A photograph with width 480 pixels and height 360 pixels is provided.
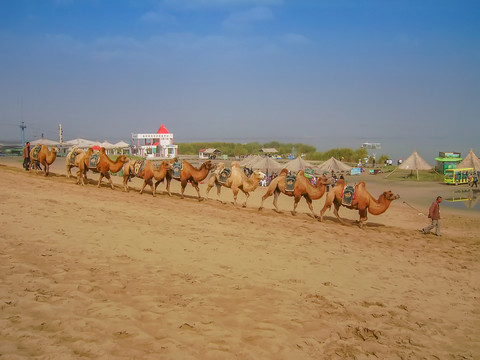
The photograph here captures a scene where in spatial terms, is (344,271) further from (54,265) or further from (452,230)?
(452,230)

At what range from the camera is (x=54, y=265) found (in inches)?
234

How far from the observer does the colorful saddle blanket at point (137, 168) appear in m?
17.1

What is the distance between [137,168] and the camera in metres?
17.2

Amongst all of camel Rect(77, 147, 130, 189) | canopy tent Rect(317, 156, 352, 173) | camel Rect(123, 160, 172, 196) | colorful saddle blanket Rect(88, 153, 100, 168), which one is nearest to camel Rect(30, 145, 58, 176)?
camel Rect(77, 147, 130, 189)

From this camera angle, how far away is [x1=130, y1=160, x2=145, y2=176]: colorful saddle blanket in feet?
56.0

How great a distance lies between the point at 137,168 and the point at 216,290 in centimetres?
1234

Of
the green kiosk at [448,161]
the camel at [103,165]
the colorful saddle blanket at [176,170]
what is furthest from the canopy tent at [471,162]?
the camel at [103,165]

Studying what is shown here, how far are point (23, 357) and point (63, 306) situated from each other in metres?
1.23

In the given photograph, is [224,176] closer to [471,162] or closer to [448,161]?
[471,162]

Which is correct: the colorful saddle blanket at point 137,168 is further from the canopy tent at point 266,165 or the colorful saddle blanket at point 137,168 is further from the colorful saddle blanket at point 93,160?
the canopy tent at point 266,165

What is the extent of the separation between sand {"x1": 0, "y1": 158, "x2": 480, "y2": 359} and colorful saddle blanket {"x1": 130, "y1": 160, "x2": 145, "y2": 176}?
5602 millimetres

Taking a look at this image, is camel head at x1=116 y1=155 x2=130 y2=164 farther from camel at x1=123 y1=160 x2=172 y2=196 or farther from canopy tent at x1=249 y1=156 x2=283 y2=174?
canopy tent at x1=249 y1=156 x2=283 y2=174

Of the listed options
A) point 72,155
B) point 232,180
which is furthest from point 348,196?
point 72,155

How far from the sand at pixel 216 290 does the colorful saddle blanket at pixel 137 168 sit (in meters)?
5.60
